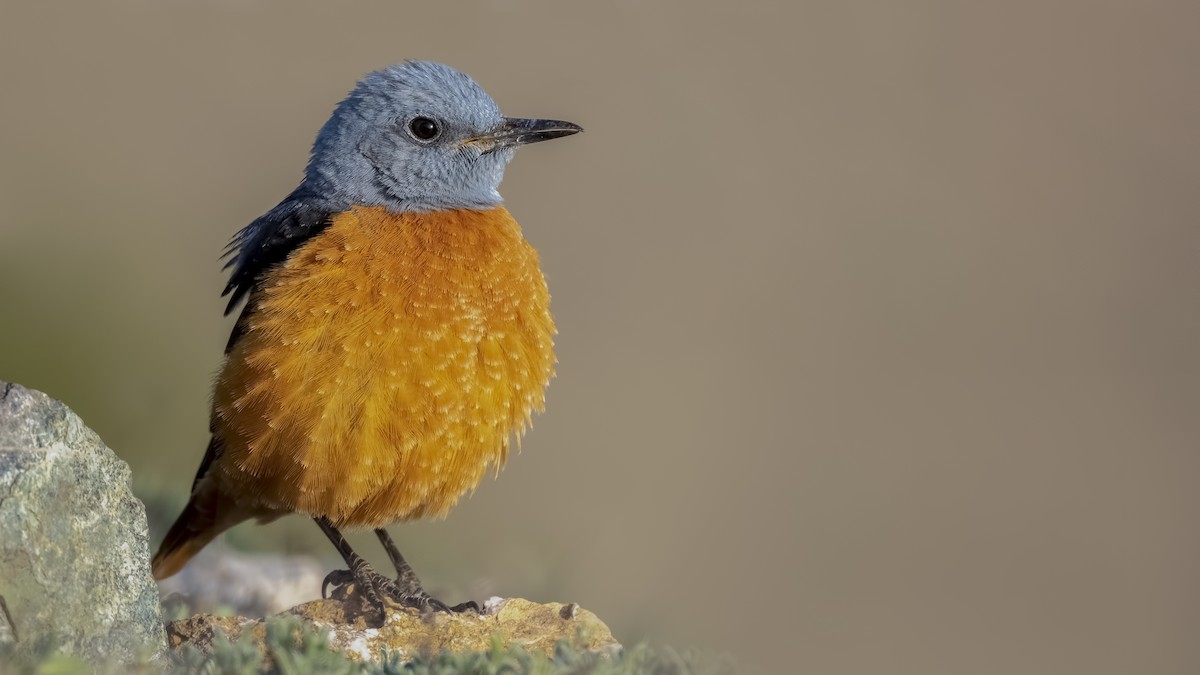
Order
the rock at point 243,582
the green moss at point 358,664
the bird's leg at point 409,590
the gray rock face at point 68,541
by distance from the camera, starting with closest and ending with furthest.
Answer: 1. the gray rock face at point 68,541
2. the green moss at point 358,664
3. the bird's leg at point 409,590
4. the rock at point 243,582

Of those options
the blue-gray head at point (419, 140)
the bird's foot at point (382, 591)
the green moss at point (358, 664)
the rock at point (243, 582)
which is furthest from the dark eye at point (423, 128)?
the rock at point (243, 582)

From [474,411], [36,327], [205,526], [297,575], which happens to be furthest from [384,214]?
[36,327]

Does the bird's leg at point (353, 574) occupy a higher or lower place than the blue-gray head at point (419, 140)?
lower

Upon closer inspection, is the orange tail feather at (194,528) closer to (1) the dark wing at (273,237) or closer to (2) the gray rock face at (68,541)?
(1) the dark wing at (273,237)

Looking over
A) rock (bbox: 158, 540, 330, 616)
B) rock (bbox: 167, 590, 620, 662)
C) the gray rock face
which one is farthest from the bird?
the gray rock face

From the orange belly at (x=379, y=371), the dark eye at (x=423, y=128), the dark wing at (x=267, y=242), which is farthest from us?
the dark eye at (x=423, y=128)

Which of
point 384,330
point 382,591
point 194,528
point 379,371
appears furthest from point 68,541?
point 194,528

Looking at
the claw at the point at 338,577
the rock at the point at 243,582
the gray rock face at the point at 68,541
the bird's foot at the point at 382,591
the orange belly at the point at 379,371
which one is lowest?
the rock at the point at 243,582

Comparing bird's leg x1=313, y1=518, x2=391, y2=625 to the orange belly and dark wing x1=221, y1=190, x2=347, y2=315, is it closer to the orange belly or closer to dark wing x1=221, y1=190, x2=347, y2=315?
the orange belly
